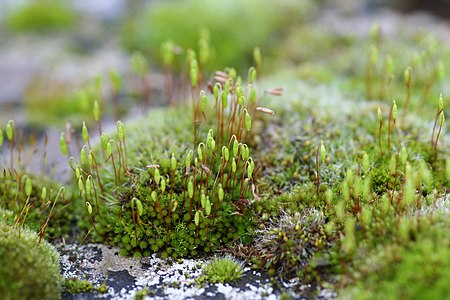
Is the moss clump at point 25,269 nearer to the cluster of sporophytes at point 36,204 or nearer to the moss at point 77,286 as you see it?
the moss at point 77,286

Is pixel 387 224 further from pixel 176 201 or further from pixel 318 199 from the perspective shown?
Result: pixel 176 201

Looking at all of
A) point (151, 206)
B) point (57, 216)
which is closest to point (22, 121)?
point (57, 216)

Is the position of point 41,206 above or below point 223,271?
above

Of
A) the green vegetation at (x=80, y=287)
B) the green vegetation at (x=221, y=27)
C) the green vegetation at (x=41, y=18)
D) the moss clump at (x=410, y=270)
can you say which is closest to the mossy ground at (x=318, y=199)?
the moss clump at (x=410, y=270)

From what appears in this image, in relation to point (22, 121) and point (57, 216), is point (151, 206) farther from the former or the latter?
point (22, 121)

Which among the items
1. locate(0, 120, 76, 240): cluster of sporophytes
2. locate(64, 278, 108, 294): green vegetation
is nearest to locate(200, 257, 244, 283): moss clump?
locate(64, 278, 108, 294): green vegetation

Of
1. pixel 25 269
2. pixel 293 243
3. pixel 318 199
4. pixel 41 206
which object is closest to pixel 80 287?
pixel 25 269
